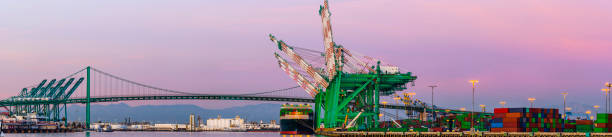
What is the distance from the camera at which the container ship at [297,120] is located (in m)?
152

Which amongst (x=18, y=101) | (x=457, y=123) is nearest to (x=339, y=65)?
(x=457, y=123)

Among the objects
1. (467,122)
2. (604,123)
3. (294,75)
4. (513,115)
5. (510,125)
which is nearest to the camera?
(604,123)

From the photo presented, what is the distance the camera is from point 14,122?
181 meters

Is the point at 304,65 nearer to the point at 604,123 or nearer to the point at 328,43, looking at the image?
the point at 328,43

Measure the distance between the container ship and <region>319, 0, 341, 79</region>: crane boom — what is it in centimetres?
5044

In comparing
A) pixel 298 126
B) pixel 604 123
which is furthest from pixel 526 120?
pixel 298 126

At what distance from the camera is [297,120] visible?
501ft

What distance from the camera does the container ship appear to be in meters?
152

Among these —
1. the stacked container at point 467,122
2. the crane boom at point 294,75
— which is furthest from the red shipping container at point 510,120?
the crane boom at point 294,75

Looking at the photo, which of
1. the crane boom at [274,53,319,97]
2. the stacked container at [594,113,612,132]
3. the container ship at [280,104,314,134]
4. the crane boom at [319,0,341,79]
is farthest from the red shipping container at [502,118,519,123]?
the container ship at [280,104,314,134]

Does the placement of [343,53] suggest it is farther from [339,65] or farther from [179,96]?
[179,96]

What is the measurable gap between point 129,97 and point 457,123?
9130 centimetres

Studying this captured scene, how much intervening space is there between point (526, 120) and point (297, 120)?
70145 mm

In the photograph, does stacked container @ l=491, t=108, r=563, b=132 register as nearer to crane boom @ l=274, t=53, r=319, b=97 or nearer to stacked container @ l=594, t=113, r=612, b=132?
stacked container @ l=594, t=113, r=612, b=132
